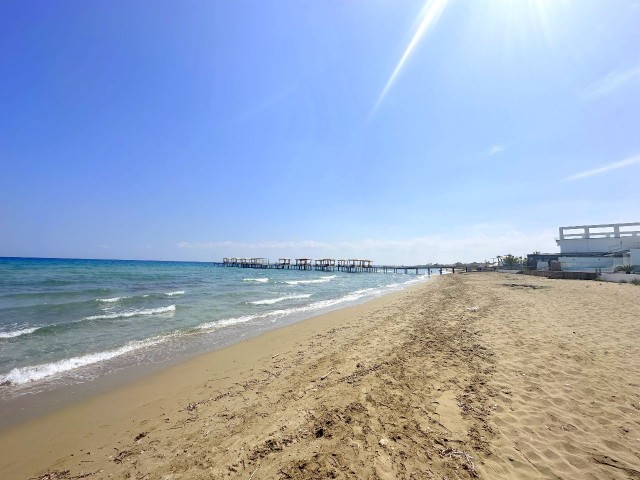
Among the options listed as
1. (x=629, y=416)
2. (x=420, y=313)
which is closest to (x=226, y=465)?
(x=629, y=416)

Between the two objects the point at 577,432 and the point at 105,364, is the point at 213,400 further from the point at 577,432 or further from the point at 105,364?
the point at 577,432

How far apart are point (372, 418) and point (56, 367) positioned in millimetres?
7855

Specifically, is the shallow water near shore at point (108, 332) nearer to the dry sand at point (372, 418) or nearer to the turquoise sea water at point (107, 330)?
the turquoise sea water at point (107, 330)

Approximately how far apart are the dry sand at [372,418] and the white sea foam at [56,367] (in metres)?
2.27

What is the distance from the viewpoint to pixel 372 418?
388cm

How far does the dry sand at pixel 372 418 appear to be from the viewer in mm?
3098

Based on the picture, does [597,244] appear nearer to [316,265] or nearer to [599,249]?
[599,249]

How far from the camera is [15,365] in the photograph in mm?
7113

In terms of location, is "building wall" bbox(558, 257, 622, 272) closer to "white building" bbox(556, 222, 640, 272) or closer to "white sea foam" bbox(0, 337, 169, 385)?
"white building" bbox(556, 222, 640, 272)

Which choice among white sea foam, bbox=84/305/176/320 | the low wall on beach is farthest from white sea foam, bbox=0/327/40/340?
the low wall on beach

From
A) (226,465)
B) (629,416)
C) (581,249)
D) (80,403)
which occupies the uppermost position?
(581,249)

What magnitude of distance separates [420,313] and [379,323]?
255cm

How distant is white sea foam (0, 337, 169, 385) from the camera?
6.45 m

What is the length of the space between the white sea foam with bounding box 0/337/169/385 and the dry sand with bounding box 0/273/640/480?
7.44 feet
